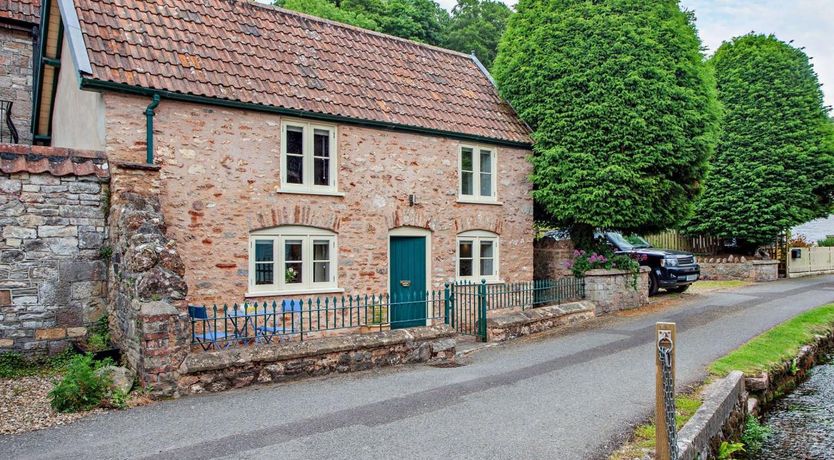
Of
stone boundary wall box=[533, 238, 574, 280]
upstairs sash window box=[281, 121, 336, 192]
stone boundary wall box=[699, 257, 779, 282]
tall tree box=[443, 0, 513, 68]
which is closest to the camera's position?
upstairs sash window box=[281, 121, 336, 192]

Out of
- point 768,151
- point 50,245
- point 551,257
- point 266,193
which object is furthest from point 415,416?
point 768,151

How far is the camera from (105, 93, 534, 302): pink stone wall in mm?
10781

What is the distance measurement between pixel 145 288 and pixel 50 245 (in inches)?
118

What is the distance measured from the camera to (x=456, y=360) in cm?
1035

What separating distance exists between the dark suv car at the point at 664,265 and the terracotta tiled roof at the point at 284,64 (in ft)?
20.2

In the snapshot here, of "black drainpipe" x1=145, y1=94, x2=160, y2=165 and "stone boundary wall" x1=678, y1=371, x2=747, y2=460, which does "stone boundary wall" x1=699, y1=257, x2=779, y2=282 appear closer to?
"stone boundary wall" x1=678, y1=371, x2=747, y2=460

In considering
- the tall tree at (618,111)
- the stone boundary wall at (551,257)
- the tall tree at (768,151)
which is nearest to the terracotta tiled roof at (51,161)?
the tall tree at (618,111)

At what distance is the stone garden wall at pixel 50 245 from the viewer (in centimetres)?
924

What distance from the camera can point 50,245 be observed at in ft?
31.4

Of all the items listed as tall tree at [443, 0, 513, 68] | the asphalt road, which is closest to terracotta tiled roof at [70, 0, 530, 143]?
the asphalt road

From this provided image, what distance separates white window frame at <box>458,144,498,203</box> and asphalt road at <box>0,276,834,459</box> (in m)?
5.41

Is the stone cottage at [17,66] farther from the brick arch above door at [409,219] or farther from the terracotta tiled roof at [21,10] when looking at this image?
the brick arch above door at [409,219]

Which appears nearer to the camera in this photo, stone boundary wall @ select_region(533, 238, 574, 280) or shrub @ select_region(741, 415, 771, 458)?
shrub @ select_region(741, 415, 771, 458)

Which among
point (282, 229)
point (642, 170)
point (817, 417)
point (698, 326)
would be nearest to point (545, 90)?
point (642, 170)
